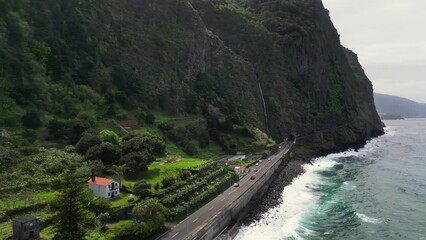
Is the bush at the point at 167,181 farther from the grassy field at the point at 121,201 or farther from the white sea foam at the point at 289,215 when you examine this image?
the white sea foam at the point at 289,215

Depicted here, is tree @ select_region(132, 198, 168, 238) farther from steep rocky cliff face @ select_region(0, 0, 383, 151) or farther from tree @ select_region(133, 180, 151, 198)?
steep rocky cliff face @ select_region(0, 0, 383, 151)

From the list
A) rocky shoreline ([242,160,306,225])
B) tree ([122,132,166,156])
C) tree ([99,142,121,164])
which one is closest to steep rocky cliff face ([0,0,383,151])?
tree ([122,132,166,156])

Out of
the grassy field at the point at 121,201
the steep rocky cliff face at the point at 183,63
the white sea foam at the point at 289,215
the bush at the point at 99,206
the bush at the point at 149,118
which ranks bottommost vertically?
the white sea foam at the point at 289,215

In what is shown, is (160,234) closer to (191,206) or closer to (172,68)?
(191,206)

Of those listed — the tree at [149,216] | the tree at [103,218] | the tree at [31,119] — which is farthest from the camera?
the tree at [31,119]

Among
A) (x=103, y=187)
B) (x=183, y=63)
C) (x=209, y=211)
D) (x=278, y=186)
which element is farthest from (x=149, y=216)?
(x=183, y=63)

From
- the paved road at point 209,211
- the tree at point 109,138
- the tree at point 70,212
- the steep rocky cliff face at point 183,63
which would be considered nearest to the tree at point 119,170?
the tree at point 109,138

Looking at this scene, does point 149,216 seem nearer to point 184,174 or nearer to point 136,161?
point 136,161
